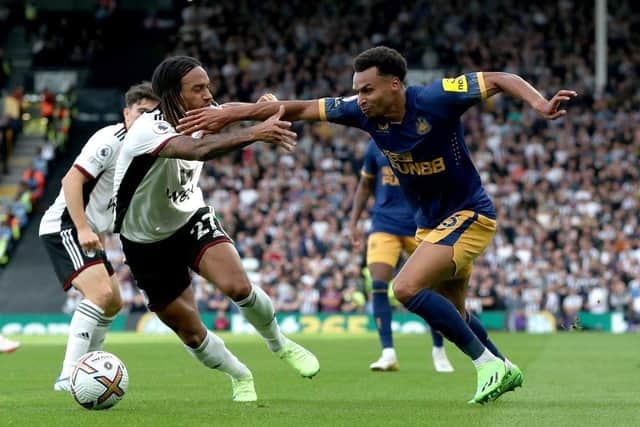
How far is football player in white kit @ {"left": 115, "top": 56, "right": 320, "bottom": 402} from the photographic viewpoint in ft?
27.8

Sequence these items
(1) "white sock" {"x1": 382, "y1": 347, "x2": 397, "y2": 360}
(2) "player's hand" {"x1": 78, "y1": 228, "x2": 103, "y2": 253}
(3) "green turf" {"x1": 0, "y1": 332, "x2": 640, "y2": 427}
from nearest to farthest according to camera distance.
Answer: (3) "green turf" {"x1": 0, "y1": 332, "x2": 640, "y2": 427} < (2) "player's hand" {"x1": 78, "y1": 228, "x2": 103, "y2": 253} < (1) "white sock" {"x1": 382, "y1": 347, "x2": 397, "y2": 360}

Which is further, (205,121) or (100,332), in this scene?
(100,332)

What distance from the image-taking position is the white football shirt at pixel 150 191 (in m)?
8.44

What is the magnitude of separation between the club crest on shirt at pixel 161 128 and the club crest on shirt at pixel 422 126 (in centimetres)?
174

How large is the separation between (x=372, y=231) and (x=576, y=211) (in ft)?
50.2

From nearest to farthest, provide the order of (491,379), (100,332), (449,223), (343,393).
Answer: (491,379), (449,223), (343,393), (100,332)

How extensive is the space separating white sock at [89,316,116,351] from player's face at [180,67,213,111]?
8.39 feet

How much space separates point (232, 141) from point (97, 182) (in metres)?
2.94

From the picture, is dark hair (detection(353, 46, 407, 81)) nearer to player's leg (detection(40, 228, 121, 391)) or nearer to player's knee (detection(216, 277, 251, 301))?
player's knee (detection(216, 277, 251, 301))

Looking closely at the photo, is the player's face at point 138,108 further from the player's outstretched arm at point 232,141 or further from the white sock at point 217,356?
the white sock at point 217,356

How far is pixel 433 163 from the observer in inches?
338

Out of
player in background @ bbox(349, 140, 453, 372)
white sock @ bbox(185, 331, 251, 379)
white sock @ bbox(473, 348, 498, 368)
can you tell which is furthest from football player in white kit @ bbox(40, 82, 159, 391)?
player in background @ bbox(349, 140, 453, 372)

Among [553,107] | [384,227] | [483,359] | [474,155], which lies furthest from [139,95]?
[474,155]

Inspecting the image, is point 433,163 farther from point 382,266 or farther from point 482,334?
point 382,266
